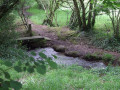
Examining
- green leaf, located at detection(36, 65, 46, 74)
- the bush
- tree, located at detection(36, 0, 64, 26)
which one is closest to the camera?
green leaf, located at detection(36, 65, 46, 74)

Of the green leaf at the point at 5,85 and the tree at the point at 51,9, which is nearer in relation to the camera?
the green leaf at the point at 5,85

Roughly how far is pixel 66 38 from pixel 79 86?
8.68 metres

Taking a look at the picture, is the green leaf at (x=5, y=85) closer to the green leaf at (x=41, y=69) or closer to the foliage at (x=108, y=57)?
the green leaf at (x=41, y=69)

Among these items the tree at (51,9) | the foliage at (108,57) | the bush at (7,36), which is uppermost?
the tree at (51,9)

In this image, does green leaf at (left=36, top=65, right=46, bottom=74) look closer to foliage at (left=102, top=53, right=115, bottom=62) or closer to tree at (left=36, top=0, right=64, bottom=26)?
foliage at (left=102, top=53, right=115, bottom=62)

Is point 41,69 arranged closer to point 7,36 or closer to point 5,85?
point 5,85

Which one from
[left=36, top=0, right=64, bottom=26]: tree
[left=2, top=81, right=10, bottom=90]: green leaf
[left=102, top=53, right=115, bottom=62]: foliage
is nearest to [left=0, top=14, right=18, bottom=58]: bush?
[left=102, top=53, right=115, bottom=62]: foliage

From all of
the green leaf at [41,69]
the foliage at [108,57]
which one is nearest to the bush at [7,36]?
the foliage at [108,57]

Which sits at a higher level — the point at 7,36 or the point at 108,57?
the point at 7,36

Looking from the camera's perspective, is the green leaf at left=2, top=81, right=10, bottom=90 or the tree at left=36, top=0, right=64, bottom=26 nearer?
the green leaf at left=2, top=81, right=10, bottom=90

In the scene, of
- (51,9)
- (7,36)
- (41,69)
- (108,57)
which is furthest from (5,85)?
(51,9)

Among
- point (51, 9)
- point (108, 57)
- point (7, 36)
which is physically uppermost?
point (51, 9)

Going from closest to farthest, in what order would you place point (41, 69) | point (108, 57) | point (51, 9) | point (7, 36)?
point (41, 69)
point (108, 57)
point (7, 36)
point (51, 9)

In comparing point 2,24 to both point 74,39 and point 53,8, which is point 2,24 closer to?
point 74,39
